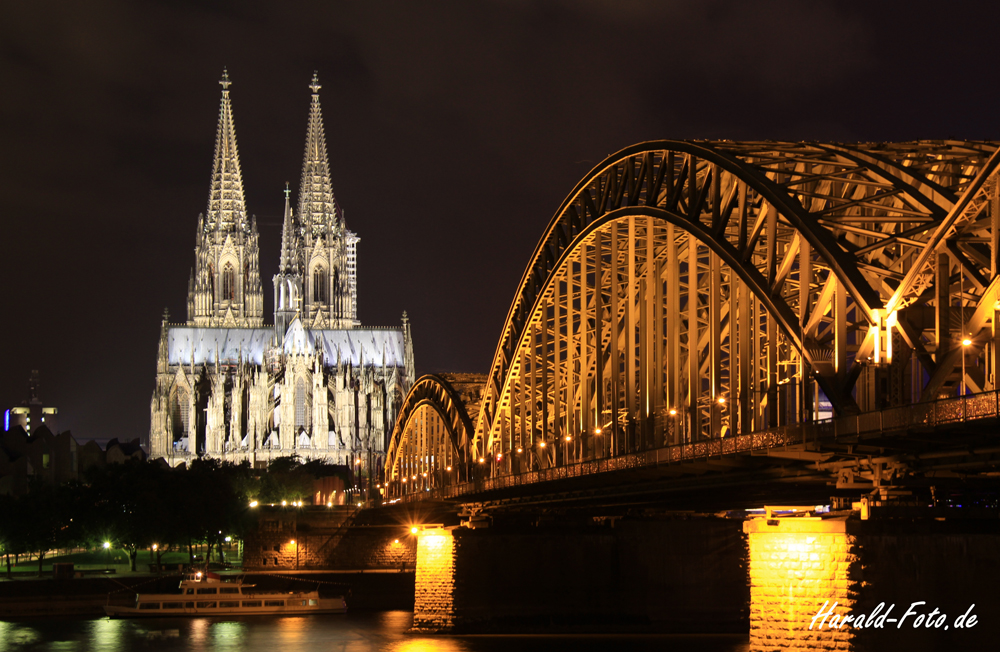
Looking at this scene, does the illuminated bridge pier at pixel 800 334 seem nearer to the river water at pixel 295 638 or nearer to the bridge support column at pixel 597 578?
the bridge support column at pixel 597 578

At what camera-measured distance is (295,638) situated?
74.4 meters

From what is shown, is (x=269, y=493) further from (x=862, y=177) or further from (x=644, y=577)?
(x=862, y=177)

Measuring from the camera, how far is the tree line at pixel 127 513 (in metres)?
114

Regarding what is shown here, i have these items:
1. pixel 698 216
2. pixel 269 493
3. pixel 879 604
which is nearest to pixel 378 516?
pixel 269 493

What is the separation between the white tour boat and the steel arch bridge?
3625 cm

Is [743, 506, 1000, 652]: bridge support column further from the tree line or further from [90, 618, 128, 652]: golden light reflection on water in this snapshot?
the tree line

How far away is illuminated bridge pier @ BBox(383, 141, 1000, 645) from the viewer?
29.3 metres

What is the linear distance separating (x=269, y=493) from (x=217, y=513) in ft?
107

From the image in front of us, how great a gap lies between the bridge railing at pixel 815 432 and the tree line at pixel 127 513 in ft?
237

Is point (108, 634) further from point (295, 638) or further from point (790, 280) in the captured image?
point (790, 280)

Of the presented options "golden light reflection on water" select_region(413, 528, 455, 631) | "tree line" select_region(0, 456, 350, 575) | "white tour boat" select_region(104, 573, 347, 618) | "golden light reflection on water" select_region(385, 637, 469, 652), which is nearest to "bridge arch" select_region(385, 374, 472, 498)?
"golden light reflection on water" select_region(413, 528, 455, 631)

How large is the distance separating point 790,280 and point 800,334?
14.9 metres

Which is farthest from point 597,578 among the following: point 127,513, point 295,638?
point 127,513

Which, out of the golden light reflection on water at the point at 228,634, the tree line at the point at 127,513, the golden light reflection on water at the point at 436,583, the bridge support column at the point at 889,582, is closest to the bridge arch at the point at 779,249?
the bridge support column at the point at 889,582
